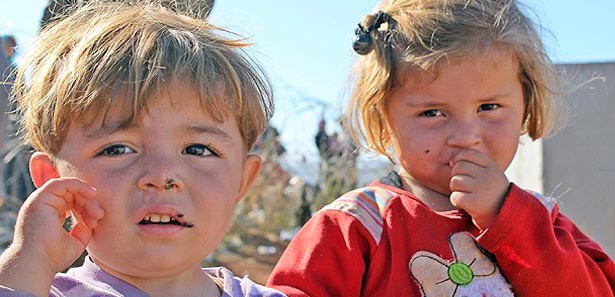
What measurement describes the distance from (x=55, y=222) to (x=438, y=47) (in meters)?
1.12

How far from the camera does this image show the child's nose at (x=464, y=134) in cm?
203

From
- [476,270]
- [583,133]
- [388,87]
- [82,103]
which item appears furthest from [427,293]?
[583,133]

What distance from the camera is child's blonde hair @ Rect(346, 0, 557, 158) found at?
2.10m

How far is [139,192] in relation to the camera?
152 cm

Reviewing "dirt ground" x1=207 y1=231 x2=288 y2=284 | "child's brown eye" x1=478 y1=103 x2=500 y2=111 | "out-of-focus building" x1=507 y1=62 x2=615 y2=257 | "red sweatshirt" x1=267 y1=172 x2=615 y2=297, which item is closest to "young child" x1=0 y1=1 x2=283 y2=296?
"red sweatshirt" x1=267 y1=172 x2=615 y2=297

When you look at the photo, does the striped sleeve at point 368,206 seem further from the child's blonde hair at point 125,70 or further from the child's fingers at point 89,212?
the child's fingers at point 89,212

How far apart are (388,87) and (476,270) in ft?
1.80

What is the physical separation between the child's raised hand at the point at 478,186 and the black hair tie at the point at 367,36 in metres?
0.44

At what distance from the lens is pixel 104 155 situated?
1.55m

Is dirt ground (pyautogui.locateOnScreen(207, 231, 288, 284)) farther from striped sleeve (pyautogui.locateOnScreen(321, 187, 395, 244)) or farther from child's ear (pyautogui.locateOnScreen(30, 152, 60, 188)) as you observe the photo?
child's ear (pyautogui.locateOnScreen(30, 152, 60, 188))

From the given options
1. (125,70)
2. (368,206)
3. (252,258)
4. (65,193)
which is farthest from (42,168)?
(252,258)

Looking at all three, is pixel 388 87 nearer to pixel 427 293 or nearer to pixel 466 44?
pixel 466 44

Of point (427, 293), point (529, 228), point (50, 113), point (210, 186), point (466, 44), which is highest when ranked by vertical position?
point (466, 44)

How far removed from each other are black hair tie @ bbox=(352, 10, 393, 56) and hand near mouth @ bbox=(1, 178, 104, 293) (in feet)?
3.33
